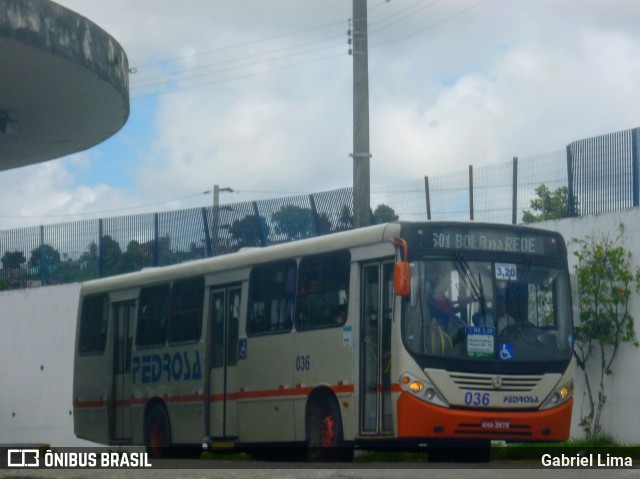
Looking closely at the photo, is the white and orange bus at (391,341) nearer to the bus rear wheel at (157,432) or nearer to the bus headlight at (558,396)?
the bus headlight at (558,396)

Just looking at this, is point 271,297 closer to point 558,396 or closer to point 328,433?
point 328,433

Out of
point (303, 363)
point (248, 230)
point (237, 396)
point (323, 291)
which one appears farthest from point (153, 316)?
point (248, 230)

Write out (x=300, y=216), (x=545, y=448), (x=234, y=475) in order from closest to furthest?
(x=234, y=475), (x=545, y=448), (x=300, y=216)

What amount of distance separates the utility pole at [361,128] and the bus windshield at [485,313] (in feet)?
16.8

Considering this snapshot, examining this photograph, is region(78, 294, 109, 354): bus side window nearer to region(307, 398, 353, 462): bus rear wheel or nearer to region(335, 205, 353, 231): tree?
region(335, 205, 353, 231): tree

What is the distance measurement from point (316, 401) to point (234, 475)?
5298 mm

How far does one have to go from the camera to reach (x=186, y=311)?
20.3 metres

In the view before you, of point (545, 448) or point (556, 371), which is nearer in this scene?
point (556, 371)

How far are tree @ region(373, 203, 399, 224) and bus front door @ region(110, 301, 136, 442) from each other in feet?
16.1

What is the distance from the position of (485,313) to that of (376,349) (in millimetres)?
1400

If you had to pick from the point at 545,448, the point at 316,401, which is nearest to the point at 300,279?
the point at 316,401

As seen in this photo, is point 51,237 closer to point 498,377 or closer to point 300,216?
point 300,216

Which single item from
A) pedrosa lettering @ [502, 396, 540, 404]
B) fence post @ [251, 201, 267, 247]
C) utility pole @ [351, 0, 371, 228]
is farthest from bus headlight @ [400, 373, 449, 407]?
fence post @ [251, 201, 267, 247]

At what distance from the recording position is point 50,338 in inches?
1237
